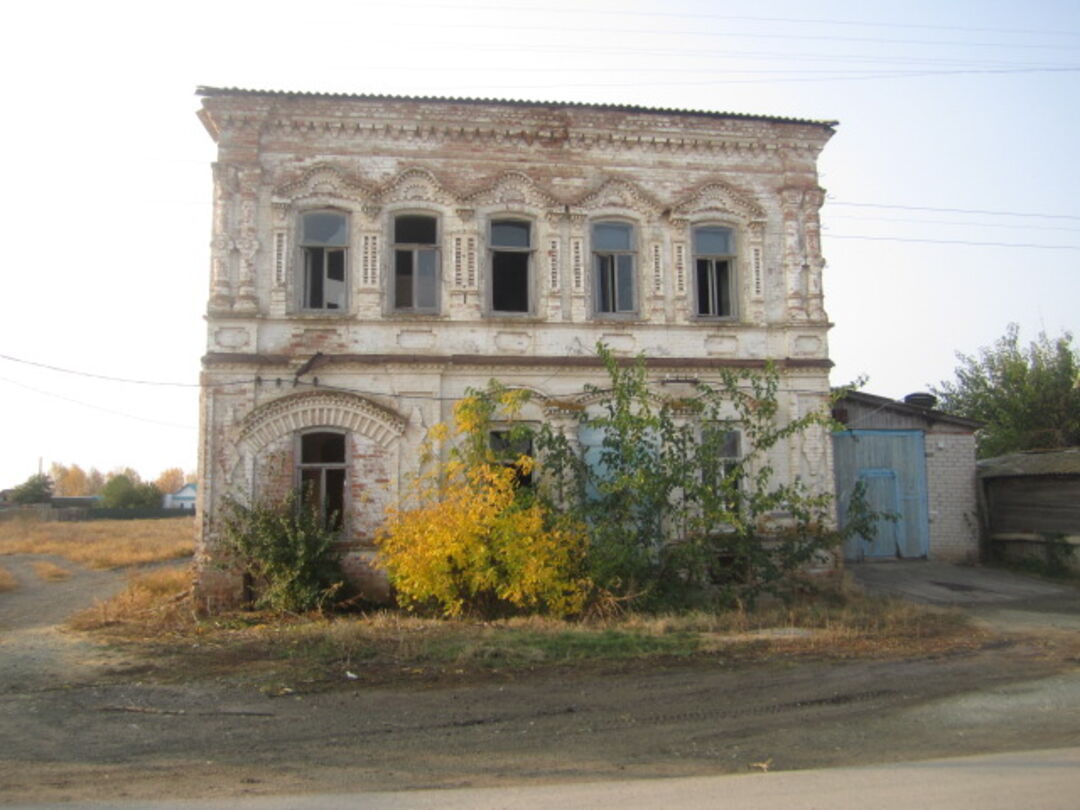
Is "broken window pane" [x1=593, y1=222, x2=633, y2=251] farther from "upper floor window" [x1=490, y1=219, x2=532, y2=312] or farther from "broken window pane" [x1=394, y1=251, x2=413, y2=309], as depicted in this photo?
"broken window pane" [x1=394, y1=251, x2=413, y2=309]

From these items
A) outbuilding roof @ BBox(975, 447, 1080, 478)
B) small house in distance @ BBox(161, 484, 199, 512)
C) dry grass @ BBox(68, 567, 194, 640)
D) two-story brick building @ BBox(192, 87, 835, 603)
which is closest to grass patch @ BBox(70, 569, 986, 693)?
dry grass @ BBox(68, 567, 194, 640)

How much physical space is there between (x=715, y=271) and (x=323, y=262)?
21.3 feet

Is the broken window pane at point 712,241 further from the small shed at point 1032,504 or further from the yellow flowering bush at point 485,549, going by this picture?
the small shed at point 1032,504

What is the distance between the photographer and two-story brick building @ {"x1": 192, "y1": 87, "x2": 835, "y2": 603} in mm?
13328

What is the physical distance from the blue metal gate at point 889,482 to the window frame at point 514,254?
6.50 meters

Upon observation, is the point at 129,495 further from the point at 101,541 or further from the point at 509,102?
the point at 509,102

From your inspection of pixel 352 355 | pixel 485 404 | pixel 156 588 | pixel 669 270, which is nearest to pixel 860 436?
pixel 669 270

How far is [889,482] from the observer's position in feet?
54.7

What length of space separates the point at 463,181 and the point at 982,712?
10.5 metres

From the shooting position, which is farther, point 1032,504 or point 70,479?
point 70,479

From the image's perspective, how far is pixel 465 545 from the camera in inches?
444

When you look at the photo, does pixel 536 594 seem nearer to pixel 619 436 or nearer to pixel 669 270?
pixel 619 436

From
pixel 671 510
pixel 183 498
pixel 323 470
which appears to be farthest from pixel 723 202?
pixel 183 498

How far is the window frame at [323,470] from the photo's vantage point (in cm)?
1328
